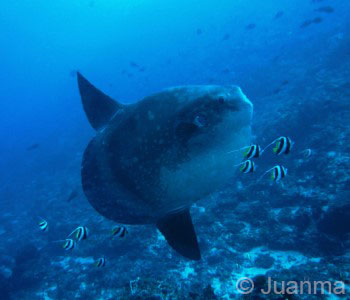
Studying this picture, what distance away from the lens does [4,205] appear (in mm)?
20406

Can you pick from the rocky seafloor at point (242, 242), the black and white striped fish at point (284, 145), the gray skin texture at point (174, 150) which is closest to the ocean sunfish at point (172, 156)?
the gray skin texture at point (174, 150)

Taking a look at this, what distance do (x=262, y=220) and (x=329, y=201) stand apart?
216cm

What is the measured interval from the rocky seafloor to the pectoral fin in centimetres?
121

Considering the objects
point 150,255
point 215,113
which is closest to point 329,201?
point 150,255

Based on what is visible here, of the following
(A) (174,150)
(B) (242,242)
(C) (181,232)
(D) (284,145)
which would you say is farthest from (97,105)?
(B) (242,242)

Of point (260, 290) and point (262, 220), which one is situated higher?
point (260, 290)

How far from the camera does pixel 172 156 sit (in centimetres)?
232

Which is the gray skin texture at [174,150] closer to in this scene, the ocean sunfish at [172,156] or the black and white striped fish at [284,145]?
the ocean sunfish at [172,156]

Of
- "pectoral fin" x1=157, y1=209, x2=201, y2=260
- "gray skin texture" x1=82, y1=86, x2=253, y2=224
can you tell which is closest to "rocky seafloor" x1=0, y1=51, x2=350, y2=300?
"pectoral fin" x1=157, y1=209, x2=201, y2=260

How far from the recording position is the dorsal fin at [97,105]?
3.47 metres

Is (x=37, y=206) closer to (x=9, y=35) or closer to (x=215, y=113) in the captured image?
(x=215, y=113)

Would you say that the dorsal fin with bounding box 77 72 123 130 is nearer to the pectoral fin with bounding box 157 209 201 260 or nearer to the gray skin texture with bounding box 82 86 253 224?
the gray skin texture with bounding box 82 86 253 224

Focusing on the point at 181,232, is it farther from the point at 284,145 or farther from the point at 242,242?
the point at 242,242

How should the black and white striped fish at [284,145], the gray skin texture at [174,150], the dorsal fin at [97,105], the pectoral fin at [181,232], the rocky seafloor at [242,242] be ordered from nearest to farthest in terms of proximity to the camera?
the gray skin texture at [174,150] → the pectoral fin at [181,232] → the dorsal fin at [97,105] → the black and white striped fish at [284,145] → the rocky seafloor at [242,242]
